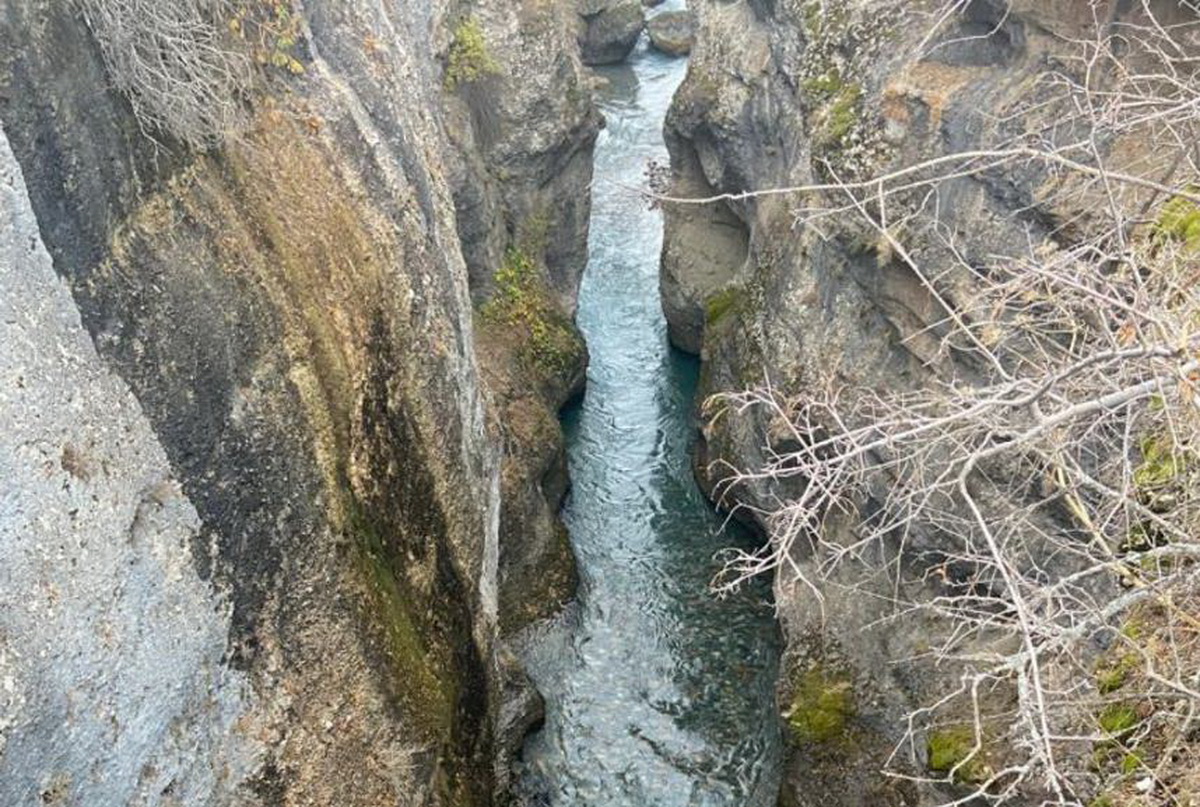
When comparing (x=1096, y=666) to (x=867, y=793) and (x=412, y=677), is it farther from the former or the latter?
(x=412, y=677)

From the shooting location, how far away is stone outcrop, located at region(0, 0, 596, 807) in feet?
19.6

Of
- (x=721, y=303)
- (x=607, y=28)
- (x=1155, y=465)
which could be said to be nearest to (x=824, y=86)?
(x=721, y=303)

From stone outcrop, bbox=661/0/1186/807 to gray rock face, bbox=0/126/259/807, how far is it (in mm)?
4933

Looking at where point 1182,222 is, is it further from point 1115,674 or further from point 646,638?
point 646,638

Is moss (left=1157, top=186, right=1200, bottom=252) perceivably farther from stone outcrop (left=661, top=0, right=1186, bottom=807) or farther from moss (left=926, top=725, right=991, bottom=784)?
moss (left=926, top=725, right=991, bottom=784)

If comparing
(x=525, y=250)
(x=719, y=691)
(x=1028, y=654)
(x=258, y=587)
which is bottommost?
(x=719, y=691)

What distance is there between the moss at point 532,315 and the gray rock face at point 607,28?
1263 centimetres

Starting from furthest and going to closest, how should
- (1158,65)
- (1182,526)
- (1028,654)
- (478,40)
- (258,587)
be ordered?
(478,40) → (1158,65) → (258,587) → (1182,526) → (1028,654)

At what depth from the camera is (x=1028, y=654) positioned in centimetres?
393

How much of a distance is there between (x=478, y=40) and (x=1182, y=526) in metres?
12.7

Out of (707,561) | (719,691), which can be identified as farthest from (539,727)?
(707,561)

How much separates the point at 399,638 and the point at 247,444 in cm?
212

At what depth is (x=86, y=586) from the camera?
615 cm

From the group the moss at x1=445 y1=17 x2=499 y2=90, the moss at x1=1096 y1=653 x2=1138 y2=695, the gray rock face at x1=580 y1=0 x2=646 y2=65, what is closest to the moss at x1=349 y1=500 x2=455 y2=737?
the moss at x1=1096 y1=653 x2=1138 y2=695
